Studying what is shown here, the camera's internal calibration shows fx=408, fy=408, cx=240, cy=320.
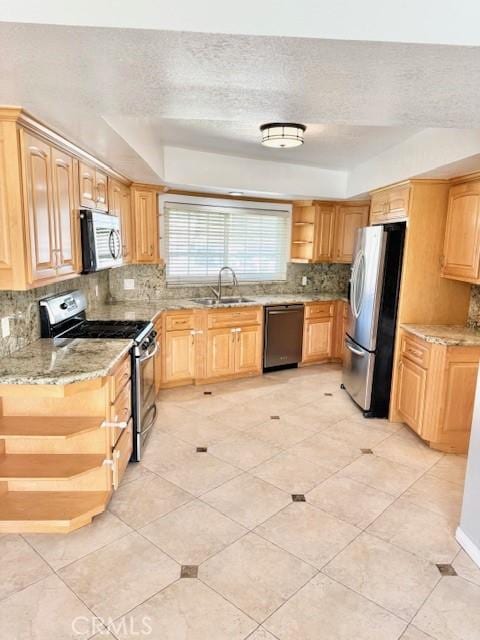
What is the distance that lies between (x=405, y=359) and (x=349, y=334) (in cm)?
77

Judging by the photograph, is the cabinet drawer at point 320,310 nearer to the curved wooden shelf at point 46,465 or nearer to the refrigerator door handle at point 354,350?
the refrigerator door handle at point 354,350

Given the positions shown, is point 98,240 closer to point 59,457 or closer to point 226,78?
point 59,457

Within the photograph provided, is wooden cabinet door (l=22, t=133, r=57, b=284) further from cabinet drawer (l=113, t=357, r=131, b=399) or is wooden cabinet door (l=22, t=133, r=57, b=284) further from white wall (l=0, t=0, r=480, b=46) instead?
white wall (l=0, t=0, r=480, b=46)

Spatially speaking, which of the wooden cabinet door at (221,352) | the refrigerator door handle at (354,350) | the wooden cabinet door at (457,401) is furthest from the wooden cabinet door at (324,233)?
the wooden cabinet door at (457,401)

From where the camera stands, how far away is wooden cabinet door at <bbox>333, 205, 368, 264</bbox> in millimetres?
5363

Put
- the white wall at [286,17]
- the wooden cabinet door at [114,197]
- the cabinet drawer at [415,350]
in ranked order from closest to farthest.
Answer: the white wall at [286,17]
the cabinet drawer at [415,350]
the wooden cabinet door at [114,197]

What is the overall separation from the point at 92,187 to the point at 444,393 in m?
3.13

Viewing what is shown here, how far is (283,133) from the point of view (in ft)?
10.2

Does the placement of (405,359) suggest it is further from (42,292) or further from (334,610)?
(42,292)

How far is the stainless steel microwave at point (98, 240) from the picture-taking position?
284 cm

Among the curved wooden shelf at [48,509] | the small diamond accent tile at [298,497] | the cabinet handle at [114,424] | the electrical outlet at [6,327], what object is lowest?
the small diamond accent tile at [298,497]

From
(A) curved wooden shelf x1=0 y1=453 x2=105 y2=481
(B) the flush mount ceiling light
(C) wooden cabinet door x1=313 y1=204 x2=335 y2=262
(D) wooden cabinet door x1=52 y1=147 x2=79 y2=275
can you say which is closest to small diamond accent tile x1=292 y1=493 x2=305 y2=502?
(A) curved wooden shelf x1=0 y1=453 x2=105 y2=481

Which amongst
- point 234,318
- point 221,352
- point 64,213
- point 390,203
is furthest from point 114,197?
point 390,203

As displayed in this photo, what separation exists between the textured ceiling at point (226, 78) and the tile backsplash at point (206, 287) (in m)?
2.35
